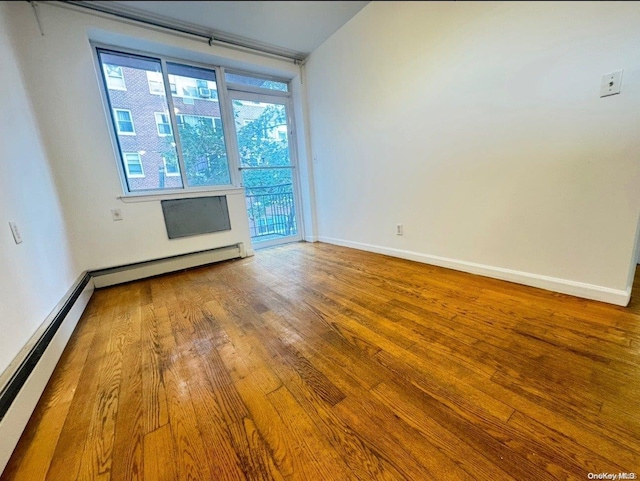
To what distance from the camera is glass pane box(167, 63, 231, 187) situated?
2604 millimetres

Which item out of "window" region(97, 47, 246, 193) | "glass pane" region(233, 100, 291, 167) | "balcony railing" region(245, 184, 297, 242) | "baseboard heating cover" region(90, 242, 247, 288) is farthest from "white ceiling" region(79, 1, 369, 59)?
"balcony railing" region(245, 184, 297, 242)

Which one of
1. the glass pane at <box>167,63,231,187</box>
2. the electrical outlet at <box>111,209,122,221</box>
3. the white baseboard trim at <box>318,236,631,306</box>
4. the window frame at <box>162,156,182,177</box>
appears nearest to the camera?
the white baseboard trim at <box>318,236,631,306</box>

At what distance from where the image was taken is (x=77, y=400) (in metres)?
1.03

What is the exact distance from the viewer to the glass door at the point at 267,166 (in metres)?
3.12

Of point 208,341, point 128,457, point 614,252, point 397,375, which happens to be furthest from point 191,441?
point 614,252

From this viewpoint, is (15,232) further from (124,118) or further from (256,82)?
(256,82)

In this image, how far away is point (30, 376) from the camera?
1003 mm

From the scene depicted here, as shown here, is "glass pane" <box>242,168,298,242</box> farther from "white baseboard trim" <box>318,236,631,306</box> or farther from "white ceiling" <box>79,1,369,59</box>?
"white ceiling" <box>79,1,369,59</box>

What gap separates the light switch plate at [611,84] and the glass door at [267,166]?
9.42 feet

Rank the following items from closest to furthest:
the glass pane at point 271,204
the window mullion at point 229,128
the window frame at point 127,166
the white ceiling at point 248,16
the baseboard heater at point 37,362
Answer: the white ceiling at point 248,16 < the baseboard heater at point 37,362 < the window frame at point 127,166 < the window mullion at point 229,128 < the glass pane at point 271,204

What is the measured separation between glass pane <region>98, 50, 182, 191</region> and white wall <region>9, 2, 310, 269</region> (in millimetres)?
72

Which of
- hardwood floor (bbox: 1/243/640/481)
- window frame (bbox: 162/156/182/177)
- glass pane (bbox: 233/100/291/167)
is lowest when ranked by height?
hardwood floor (bbox: 1/243/640/481)

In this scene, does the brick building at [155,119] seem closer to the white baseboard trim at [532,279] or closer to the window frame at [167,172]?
the window frame at [167,172]

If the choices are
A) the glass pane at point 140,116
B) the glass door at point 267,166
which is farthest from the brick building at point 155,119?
the glass door at point 267,166
